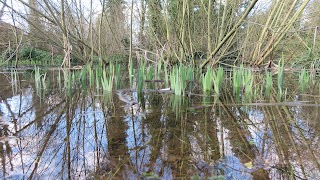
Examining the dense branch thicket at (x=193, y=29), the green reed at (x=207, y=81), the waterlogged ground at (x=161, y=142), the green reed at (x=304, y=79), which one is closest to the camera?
the waterlogged ground at (x=161, y=142)

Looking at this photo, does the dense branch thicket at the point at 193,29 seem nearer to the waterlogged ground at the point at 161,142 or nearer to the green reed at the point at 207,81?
the green reed at the point at 207,81

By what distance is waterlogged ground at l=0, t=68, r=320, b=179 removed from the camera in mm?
1052

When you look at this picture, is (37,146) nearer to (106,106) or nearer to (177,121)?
(177,121)

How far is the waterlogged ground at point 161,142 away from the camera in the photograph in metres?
1.05

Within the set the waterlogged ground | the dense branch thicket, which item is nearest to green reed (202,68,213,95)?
the waterlogged ground

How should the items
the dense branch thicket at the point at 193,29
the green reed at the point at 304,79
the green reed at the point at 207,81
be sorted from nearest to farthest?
the green reed at the point at 207,81, the green reed at the point at 304,79, the dense branch thicket at the point at 193,29

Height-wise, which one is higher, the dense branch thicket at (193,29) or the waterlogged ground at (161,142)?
the dense branch thicket at (193,29)

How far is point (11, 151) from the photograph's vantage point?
125 centimetres

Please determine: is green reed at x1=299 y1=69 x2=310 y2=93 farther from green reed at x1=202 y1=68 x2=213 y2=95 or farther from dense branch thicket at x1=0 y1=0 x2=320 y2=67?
green reed at x1=202 y1=68 x2=213 y2=95

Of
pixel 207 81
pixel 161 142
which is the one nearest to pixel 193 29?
pixel 207 81

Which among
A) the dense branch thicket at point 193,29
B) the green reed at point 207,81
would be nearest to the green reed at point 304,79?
the dense branch thicket at point 193,29

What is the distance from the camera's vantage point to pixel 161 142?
1.38 metres

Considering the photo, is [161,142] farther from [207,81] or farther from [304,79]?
[304,79]

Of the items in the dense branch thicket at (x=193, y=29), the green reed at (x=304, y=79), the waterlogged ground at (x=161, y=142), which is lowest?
the waterlogged ground at (x=161, y=142)
